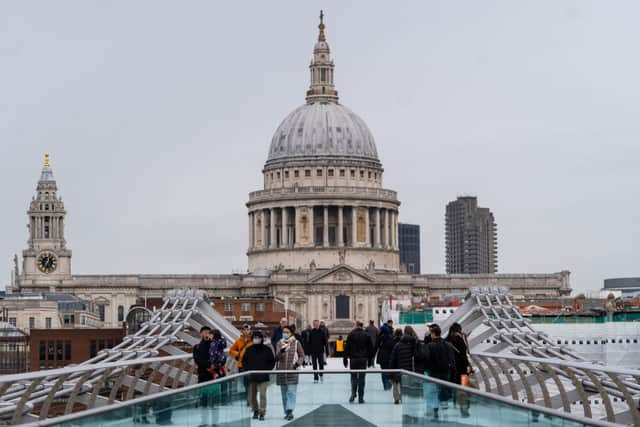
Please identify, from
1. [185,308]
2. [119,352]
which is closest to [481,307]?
[185,308]

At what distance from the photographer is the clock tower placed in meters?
189

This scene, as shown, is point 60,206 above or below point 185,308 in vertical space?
above

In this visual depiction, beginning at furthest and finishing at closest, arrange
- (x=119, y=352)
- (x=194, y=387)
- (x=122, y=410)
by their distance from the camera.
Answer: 1. (x=119, y=352)
2. (x=194, y=387)
3. (x=122, y=410)

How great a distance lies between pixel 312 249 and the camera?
18888 cm

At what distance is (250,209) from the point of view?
647ft

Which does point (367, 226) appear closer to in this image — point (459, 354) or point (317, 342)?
point (317, 342)

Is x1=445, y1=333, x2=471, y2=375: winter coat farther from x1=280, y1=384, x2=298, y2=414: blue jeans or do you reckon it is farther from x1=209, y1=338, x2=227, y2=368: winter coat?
x1=209, y1=338, x2=227, y2=368: winter coat

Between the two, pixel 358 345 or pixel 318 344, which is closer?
pixel 358 345

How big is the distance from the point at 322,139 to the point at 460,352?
552ft

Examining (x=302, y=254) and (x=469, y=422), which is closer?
(x=469, y=422)

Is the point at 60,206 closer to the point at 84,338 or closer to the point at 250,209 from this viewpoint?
the point at 250,209

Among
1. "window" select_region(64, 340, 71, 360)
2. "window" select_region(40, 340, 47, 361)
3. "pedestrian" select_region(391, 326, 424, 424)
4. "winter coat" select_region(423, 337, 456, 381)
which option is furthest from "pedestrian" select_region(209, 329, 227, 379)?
"window" select_region(64, 340, 71, 360)

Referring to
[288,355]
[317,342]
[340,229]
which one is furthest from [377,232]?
[288,355]

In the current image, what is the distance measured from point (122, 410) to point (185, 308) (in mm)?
39558
